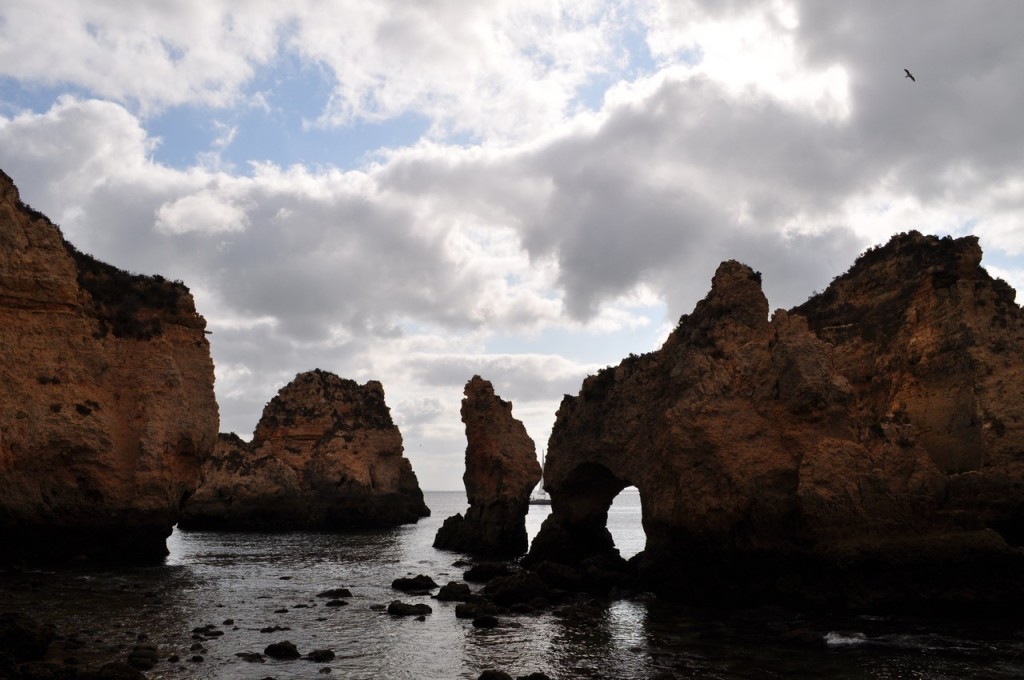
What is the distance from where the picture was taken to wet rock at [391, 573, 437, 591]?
1210 inches

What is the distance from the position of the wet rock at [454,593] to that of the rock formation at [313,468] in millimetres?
44389

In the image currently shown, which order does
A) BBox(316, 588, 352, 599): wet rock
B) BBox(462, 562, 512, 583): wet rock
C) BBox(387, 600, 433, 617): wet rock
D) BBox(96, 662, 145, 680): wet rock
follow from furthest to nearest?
BBox(462, 562, 512, 583): wet rock, BBox(316, 588, 352, 599): wet rock, BBox(387, 600, 433, 617): wet rock, BBox(96, 662, 145, 680): wet rock

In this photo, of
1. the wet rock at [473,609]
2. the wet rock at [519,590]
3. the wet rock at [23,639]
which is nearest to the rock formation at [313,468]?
the wet rock at [519,590]

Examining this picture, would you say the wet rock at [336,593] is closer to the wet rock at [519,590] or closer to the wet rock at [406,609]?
the wet rock at [406,609]

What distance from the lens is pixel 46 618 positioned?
20.3 meters

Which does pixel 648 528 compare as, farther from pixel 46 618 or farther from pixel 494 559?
pixel 46 618

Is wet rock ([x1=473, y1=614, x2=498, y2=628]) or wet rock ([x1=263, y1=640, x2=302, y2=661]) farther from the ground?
wet rock ([x1=263, y1=640, x2=302, y2=661])

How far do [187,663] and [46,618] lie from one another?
5.93m

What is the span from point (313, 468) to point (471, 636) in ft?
177

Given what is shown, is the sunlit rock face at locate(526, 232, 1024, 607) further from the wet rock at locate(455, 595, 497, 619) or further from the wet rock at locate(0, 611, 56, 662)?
the wet rock at locate(0, 611, 56, 662)

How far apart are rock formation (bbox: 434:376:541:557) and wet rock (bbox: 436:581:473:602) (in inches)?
651

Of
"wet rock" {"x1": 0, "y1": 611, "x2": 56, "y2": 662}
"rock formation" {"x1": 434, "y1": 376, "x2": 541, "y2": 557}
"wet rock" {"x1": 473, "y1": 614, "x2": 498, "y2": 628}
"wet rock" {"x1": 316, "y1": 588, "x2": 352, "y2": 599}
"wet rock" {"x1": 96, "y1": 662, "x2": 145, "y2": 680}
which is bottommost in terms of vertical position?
"wet rock" {"x1": 473, "y1": 614, "x2": 498, "y2": 628}

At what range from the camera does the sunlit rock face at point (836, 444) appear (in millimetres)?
22281

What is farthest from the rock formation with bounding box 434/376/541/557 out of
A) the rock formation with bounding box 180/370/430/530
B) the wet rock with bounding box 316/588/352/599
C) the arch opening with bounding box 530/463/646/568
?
the rock formation with bounding box 180/370/430/530
